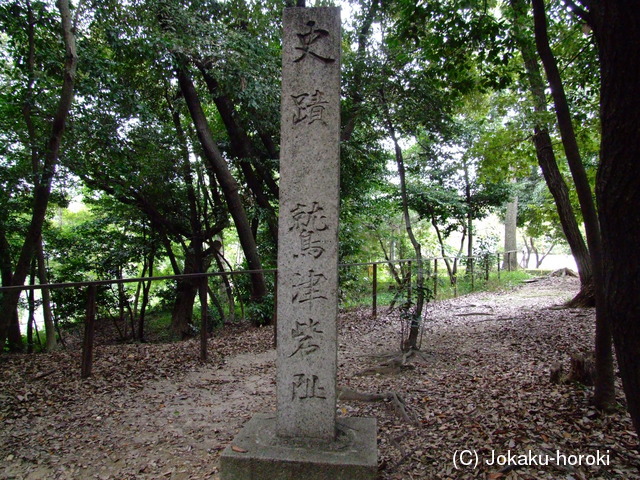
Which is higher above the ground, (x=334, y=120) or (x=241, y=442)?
(x=334, y=120)

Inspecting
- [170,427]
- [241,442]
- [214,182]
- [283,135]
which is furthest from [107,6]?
[241,442]

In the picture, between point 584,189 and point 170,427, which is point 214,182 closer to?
point 170,427

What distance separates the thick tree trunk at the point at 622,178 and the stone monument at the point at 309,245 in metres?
1.36

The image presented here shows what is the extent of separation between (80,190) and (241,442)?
28.9 ft

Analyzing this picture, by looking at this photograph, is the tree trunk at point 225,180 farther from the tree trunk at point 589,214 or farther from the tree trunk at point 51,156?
the tree trunk at point 589,214

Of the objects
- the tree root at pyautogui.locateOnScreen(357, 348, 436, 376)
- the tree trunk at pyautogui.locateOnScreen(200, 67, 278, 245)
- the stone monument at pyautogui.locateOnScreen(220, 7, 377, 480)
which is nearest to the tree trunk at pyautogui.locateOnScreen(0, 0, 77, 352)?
the tree trunk at pyautogui.locateOnScreen(200, 67, 278, 245)

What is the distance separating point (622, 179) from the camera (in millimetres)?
1476

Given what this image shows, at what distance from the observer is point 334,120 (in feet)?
8.32

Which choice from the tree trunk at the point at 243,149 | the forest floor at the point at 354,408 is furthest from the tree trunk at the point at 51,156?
the tree trunk at the point at 243,149

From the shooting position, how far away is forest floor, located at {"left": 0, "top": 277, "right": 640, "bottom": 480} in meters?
2.65

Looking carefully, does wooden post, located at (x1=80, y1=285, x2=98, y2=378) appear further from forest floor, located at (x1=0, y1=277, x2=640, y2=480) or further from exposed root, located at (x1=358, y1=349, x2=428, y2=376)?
exposed root, located at (x1=358, y1=349, x2=428, y2=376)

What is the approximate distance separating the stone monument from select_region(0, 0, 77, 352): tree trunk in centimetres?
371

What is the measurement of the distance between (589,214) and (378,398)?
2.23 meters

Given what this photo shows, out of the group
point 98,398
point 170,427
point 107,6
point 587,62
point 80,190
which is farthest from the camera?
point 80,190
